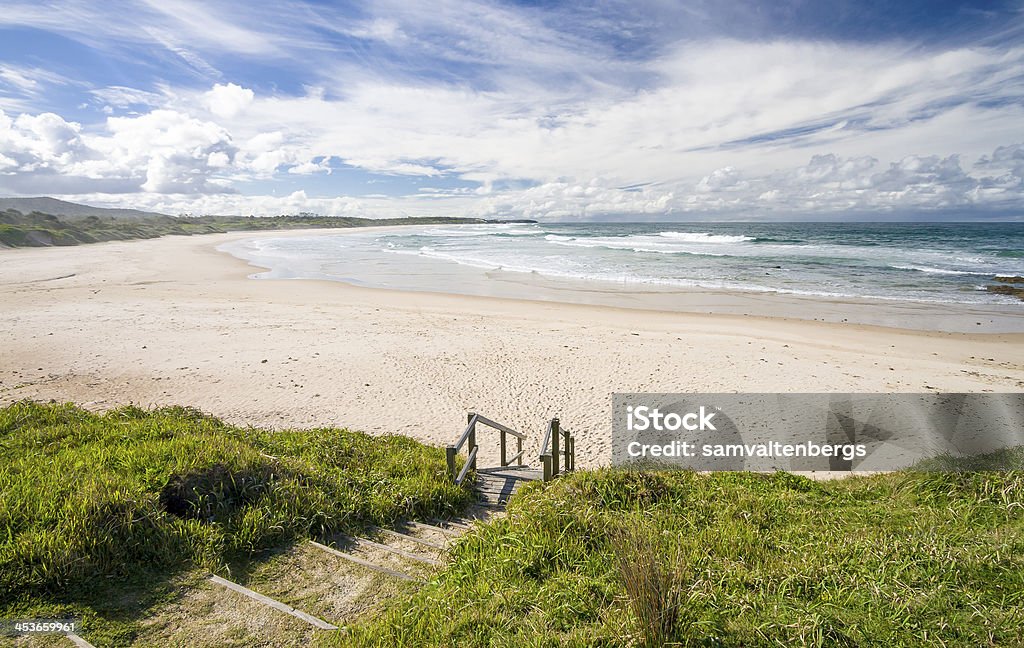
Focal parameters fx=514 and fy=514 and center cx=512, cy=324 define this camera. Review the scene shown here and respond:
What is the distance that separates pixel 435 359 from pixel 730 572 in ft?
30.6

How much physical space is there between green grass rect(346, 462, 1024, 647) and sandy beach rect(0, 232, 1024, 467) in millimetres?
3261

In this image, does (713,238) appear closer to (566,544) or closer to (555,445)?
(555,445)

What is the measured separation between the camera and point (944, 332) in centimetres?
1488

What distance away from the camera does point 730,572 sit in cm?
334

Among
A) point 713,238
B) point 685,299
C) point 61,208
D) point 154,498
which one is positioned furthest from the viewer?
point 61,208

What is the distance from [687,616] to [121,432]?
5944mm

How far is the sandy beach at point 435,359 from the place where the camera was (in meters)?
9.28

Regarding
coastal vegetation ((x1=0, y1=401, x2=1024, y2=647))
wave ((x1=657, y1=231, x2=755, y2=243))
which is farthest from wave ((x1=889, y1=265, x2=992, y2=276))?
coastal vegetation ((x1=0, y1=401, x2=1024, y2=647))

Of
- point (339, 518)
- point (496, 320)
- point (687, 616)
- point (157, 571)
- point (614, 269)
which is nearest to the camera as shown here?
point (687, 616)

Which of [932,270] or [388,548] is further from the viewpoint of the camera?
[932,270]

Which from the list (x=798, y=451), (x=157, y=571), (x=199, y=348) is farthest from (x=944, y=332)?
(x=199, y=348)

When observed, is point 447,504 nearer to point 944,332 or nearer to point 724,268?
point 944,332

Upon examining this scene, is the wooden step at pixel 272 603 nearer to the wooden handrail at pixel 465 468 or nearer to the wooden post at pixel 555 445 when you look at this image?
the wooden handrail at pixel 465 468

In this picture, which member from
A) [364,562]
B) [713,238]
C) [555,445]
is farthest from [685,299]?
[713,238]
